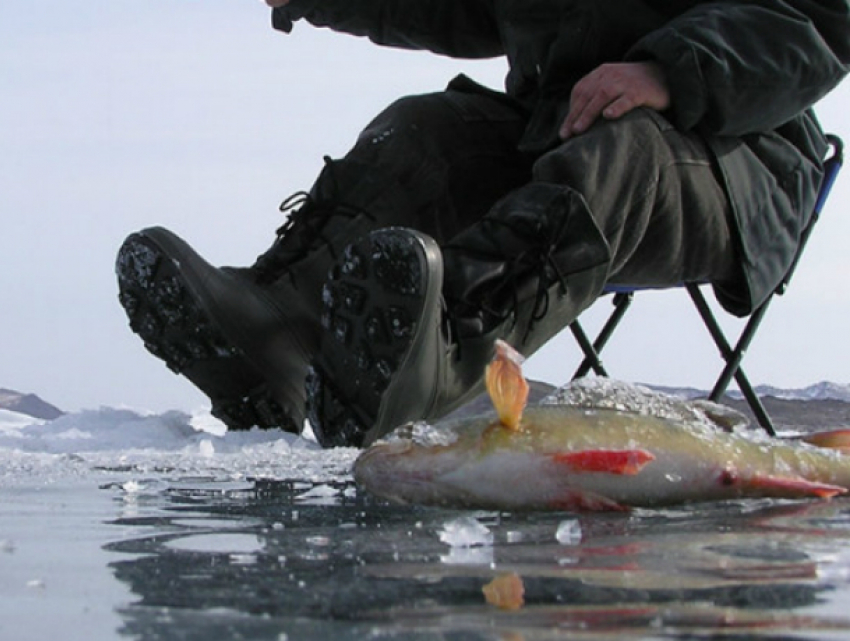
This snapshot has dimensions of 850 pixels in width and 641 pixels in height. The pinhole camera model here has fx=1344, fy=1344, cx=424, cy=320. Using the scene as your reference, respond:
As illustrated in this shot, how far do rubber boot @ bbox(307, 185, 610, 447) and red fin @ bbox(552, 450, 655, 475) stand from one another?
1054mm

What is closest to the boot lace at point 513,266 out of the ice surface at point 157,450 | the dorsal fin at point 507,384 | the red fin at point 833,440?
the ice surface at point 157,450

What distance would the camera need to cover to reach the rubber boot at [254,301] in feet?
9.91

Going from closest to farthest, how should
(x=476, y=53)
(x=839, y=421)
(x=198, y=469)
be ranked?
(x=198, y=469)
(x=476, y=53)
(x=839, y=421)

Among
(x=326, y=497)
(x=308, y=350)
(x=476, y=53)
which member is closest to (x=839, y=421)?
(x=476, y=53)

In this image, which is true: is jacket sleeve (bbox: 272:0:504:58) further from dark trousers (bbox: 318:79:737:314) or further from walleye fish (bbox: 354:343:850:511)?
walleye fish (bbox: 354:343:850:511)

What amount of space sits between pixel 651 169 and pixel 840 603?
206 cm

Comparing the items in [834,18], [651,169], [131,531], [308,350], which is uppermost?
[834,18]

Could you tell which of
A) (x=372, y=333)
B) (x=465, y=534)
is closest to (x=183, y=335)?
(x=372, y=333)

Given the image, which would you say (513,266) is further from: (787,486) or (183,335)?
(787,486)

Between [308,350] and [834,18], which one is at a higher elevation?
[834,18]

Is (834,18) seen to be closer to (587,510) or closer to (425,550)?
(587,510)

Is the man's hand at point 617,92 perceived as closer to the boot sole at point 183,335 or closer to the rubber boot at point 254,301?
the rubber boot at point 254,301

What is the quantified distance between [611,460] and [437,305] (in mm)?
1126

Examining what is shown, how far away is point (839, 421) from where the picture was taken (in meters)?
5.61
